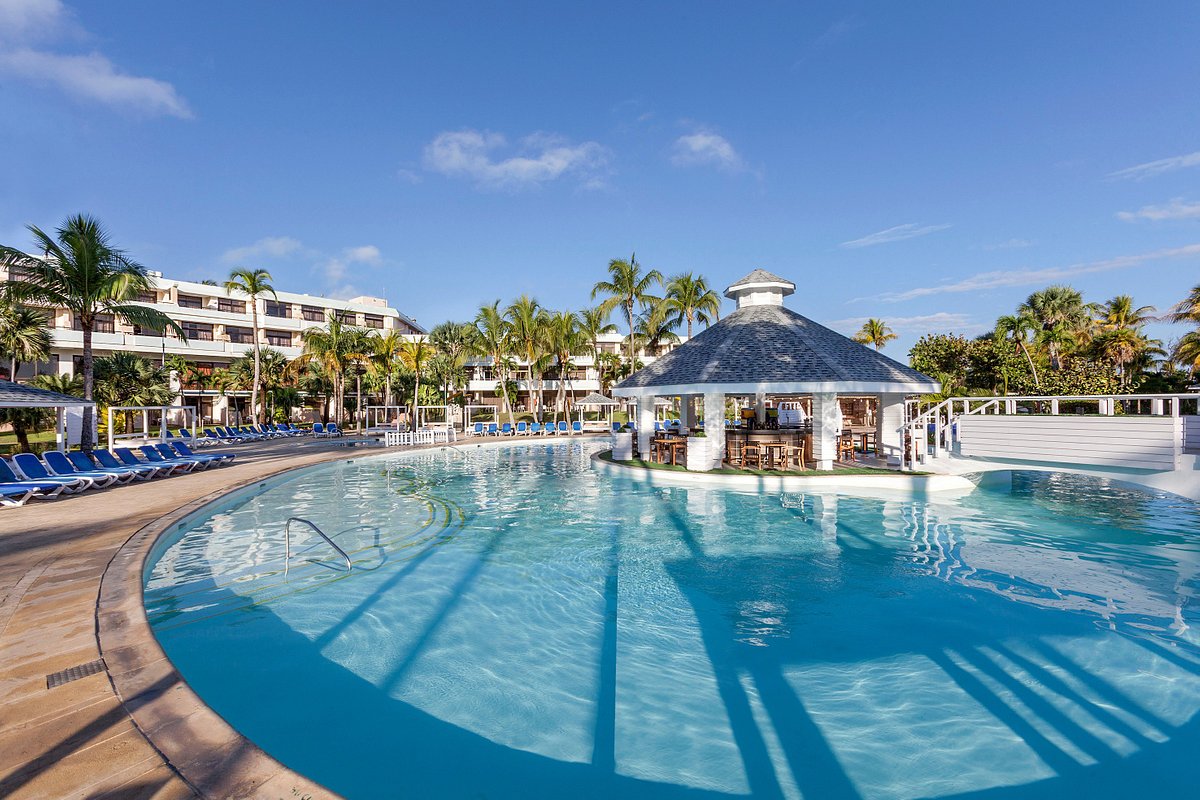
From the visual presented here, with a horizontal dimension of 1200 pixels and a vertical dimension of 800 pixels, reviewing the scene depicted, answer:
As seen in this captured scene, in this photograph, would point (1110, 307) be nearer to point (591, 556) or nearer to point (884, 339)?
point (884, 339)

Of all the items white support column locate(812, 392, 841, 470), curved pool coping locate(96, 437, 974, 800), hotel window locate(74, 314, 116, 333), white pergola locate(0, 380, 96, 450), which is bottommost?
curved pool coping locate(96, 437, 974, 800)

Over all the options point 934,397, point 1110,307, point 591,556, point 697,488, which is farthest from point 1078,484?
point 1110,307

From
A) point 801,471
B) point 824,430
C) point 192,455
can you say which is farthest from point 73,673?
point 192,455

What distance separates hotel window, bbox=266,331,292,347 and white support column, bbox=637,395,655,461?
1759 inches

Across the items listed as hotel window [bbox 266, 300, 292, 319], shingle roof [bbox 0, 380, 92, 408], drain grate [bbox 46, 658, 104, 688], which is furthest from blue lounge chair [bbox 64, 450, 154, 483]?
hotel window [bbox 266, 300, 292, 319]

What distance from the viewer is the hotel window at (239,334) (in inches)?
1929

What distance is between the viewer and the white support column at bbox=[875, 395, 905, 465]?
1870 centimetres

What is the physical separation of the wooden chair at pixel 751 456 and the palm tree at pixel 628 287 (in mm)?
18479

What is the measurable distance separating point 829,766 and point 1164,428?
11012 millimetres

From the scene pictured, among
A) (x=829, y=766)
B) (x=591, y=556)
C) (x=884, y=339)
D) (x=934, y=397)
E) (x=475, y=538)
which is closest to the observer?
(x=829, y=766)

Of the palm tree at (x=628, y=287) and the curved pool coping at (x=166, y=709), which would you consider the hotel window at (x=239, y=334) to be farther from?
the curved pool coping at (x=166, y=709)

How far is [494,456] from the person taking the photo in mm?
24266

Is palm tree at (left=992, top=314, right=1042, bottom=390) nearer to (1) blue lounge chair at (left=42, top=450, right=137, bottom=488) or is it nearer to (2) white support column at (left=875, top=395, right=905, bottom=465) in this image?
(2) white support column at (left=875, top=395, right=905, bottom=465)

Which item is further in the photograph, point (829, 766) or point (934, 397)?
point (934, 397)
